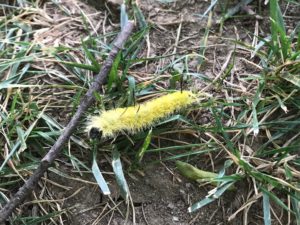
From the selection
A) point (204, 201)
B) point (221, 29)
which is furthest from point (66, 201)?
point (221, 29)

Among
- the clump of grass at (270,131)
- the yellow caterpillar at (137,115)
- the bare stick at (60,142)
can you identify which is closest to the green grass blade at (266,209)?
the clump of grass at (270,131)

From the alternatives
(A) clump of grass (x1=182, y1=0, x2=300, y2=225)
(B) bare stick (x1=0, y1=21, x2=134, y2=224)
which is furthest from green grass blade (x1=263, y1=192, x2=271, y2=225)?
(B) bare stick (x1=0, y1=21, x2=134, y2=224)

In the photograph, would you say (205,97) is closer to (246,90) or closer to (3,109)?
(246,90)

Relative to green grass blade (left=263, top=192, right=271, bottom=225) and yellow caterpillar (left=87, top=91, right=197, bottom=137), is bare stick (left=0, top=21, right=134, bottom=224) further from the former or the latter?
green grass blade (left=263, top=192, right=271, bottom=225)

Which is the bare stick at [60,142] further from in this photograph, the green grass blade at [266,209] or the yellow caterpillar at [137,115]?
the green grass blade at [266,209]

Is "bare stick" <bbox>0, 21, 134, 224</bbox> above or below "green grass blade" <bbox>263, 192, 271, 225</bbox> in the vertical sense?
above

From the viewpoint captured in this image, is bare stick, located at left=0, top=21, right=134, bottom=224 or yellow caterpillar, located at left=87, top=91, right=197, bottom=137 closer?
bare stick, located at left=0, top=21, right=134, bottom=224
